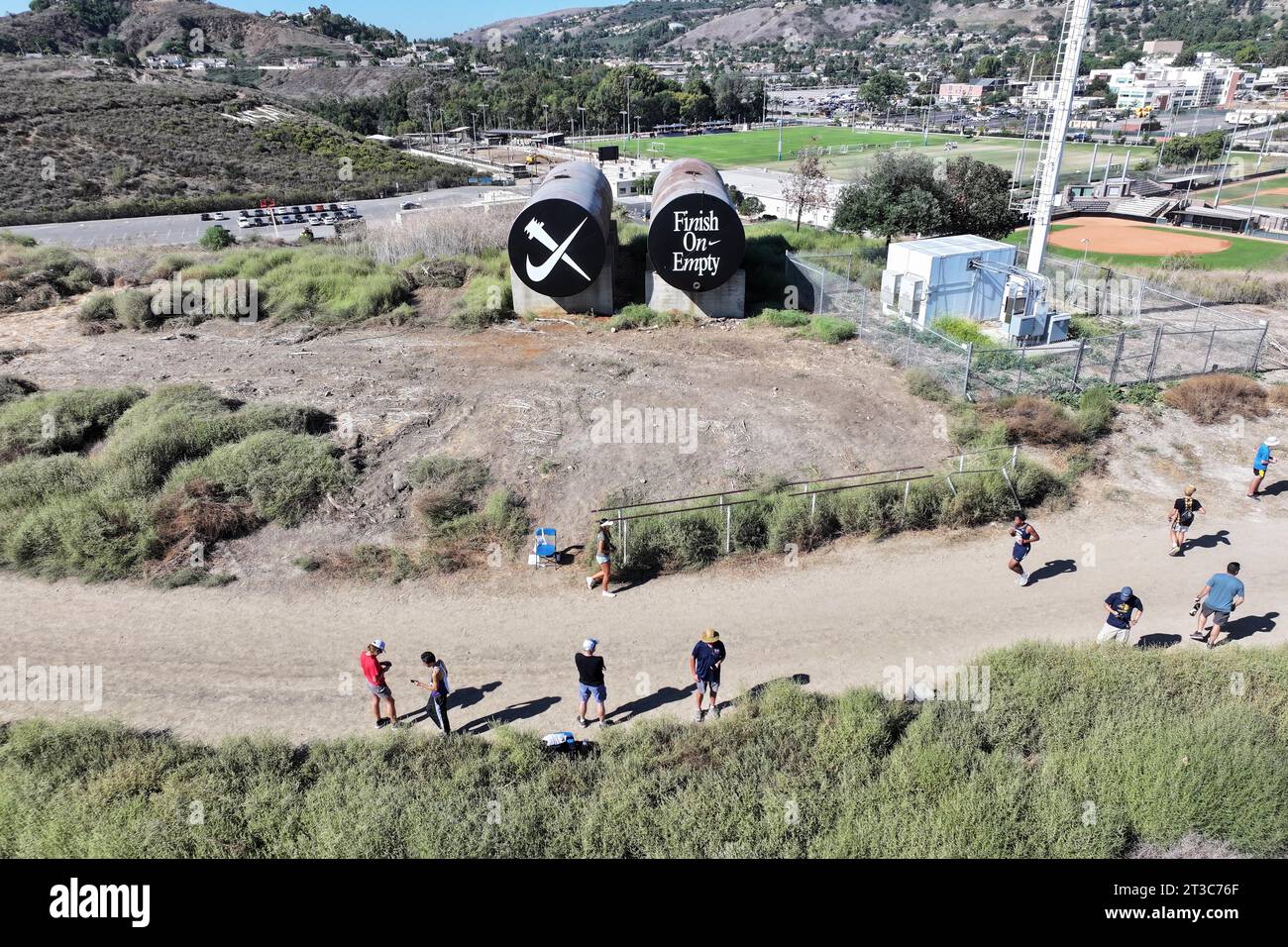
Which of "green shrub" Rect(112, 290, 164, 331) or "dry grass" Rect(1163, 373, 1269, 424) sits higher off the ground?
"green shrub" Rect(112, 290, 164, 331)

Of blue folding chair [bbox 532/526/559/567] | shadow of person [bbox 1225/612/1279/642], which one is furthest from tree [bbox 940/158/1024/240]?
blue folding chair [bbox 532/526/559/567]

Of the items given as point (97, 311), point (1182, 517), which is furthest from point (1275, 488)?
point (97, 311)

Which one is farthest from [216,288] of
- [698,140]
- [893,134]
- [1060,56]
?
[893,134]

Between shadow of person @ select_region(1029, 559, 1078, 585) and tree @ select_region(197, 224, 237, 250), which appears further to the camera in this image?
tree @ select_region(197, 224, 237, 250)

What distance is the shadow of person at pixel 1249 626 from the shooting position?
11984 mm

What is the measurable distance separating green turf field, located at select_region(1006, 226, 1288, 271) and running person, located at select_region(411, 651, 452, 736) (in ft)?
125

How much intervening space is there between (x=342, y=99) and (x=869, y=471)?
14919 centimetres

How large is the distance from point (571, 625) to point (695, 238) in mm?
14717

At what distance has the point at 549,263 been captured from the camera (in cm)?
2355

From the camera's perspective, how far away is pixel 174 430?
1633 cm

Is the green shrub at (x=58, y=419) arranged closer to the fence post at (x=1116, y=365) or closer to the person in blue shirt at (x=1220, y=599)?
the person in blue shirt at (x=1220, y=599)

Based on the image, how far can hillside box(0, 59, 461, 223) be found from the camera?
197ft

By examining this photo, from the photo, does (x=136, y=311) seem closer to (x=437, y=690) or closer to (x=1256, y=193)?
(x=437, y=690)

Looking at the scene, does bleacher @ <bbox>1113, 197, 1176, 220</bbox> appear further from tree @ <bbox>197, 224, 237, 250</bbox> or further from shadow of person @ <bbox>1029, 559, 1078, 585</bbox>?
tree @ <bbox>197, 224, 237, 250</bbox>
